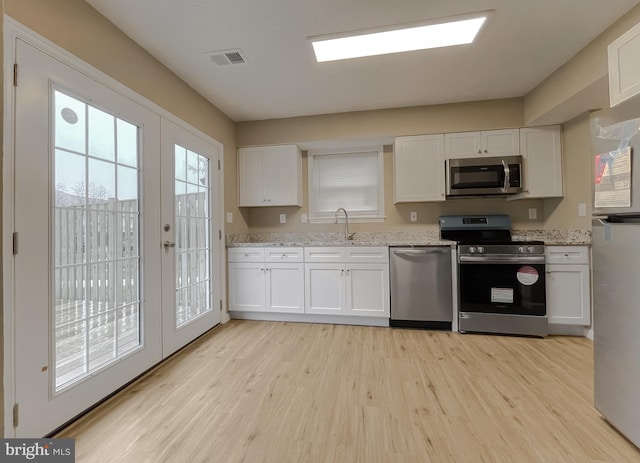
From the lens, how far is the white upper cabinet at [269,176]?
346 centimetres

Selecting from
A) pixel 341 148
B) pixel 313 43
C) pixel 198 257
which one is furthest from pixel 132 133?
pixel 341 148

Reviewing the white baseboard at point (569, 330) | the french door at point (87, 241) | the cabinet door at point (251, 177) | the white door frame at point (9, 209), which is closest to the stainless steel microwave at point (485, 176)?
the white baseboard at point (569, 330)

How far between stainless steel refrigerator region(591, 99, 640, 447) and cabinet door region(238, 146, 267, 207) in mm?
2990

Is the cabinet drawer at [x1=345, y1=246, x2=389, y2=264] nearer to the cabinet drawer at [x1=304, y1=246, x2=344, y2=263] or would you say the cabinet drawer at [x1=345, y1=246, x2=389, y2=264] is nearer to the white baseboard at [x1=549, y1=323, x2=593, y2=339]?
the cabinet drawer at [x1=304, y1=246, x2=344, y2=263]

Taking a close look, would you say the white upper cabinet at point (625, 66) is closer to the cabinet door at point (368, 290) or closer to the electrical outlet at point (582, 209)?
the electrical outlet at point (582, 209)

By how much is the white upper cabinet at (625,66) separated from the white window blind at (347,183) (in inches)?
87.8

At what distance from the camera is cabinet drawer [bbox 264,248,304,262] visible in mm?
3081

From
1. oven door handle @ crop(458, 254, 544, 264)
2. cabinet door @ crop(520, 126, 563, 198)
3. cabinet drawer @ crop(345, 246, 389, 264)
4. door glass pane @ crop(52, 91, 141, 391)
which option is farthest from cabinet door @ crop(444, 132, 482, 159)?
door glass pane @ crop(52, 91, 141, 391)

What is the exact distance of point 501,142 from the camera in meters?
3.03

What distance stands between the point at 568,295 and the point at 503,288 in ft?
1.84

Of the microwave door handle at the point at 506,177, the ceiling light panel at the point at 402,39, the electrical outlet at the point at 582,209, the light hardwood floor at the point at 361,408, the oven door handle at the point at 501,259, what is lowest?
the light hardwood floor at the point at 361,408

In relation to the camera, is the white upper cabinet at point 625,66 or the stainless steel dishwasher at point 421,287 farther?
the stainless steel dishwasher at point 421,287

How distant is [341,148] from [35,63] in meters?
2.84

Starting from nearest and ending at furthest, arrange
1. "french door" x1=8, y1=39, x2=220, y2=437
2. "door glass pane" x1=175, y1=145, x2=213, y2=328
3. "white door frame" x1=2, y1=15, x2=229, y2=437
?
"white door frame" x1=2, y1=15, x2=229, y2=437
"french door" x1=8, y1=39, x2=220, y2=437
"door glass pane" x1=175, y1=145, x2=213, y2=328
